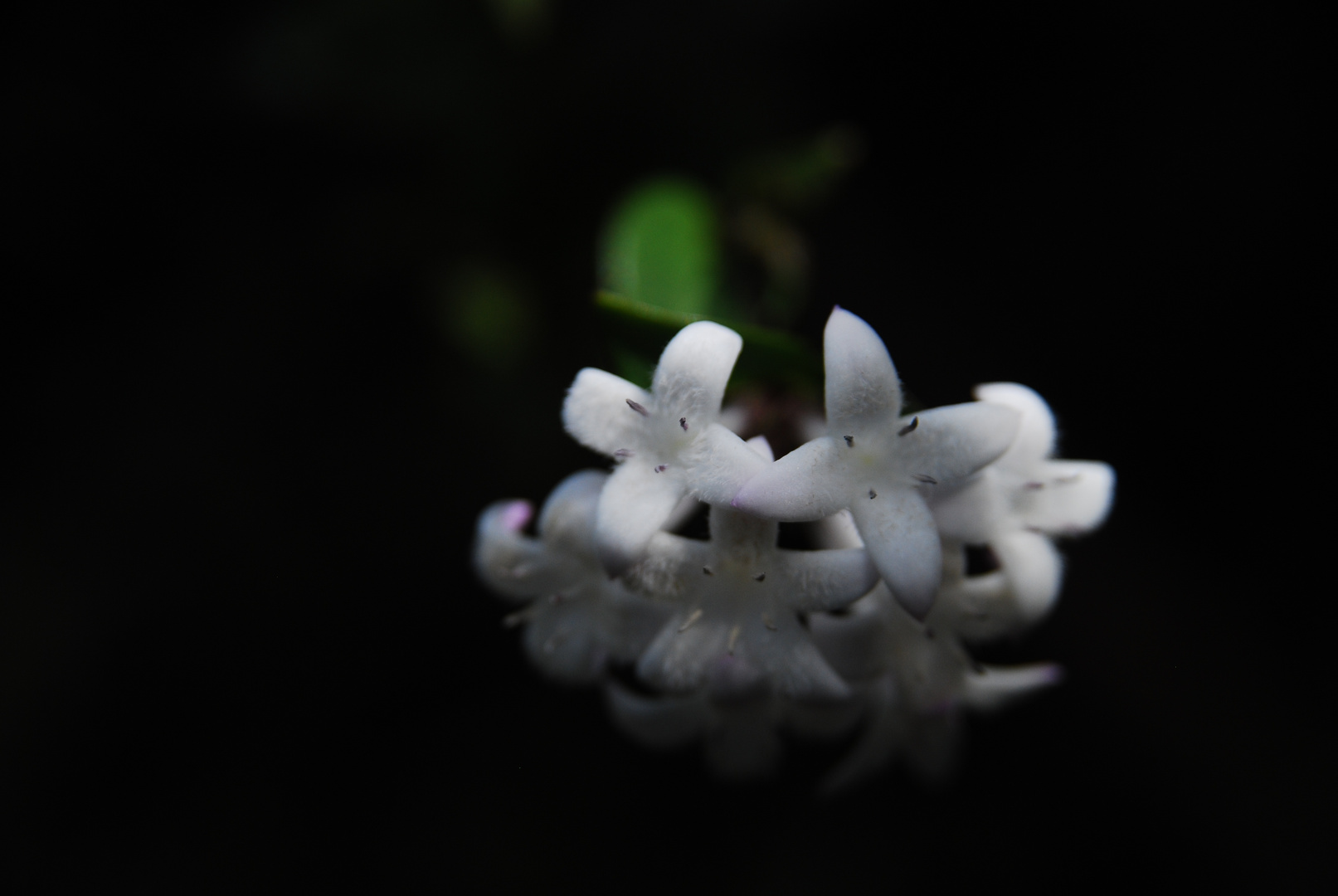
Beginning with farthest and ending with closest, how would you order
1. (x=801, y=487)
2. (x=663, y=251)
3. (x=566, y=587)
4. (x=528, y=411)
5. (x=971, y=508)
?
(x=528, y=411) < (x=663, y=251) < (x=566, y=587) < (x=971, y=508) < (x=801, y=487)

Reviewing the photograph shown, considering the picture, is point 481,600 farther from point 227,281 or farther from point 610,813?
point 227,281

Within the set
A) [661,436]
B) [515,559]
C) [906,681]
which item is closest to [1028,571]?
[906,681]

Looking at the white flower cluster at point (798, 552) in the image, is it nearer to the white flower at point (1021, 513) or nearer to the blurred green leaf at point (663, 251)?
the white flower at point (1021, 513)

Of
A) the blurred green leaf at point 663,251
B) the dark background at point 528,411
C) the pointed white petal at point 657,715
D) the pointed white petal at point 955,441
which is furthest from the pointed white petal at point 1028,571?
the dark background at point 528,411

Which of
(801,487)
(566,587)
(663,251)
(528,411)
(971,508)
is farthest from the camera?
(528,411)

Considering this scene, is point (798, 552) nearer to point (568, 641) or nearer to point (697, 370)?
point (697, 370)

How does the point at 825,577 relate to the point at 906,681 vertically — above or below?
above

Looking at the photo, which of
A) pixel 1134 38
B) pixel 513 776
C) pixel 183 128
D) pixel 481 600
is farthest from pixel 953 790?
pixel 183 128

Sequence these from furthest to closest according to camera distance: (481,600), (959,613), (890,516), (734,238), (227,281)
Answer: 1. (481,600)
2. (227,281)
3. (734,238)
4. (959,613)
5. (890,516)
